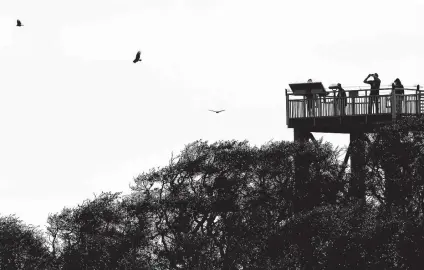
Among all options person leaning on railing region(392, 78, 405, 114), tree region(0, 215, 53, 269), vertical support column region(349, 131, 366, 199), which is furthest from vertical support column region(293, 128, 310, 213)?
tree region(0, 215, 53, 269)

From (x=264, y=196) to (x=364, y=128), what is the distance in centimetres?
850

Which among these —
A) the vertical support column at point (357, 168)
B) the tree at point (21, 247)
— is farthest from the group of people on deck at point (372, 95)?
the tree at point (21, 247)

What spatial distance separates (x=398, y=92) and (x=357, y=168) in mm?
4518

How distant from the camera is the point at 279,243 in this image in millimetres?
69062

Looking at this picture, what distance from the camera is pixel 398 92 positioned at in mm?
69188

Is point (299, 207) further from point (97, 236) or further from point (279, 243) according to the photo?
point (97, 236)

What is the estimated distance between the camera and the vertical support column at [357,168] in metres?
69.0

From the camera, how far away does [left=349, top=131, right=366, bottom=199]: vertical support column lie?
6900 cm

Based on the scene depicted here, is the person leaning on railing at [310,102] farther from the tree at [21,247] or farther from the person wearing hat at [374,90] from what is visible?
the tree at [21,247]

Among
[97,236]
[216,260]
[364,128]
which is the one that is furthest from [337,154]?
[97,236]

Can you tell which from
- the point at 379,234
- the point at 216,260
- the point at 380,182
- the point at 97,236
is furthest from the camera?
the point at 97,236

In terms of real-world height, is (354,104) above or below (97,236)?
above

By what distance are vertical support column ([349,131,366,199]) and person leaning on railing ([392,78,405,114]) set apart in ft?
8.38

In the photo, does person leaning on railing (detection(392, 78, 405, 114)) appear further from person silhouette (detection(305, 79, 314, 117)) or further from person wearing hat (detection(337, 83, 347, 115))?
person silhouette (detection(305, 79, 314, 117))
